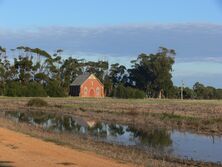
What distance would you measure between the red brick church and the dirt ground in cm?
9259

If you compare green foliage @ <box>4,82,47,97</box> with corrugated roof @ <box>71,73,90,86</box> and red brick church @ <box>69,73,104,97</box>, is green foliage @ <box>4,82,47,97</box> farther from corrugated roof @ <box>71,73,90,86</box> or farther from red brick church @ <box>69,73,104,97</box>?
corrugated roof @ <box>71,73,90,86</box>

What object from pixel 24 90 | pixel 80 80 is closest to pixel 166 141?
pixel 24 90

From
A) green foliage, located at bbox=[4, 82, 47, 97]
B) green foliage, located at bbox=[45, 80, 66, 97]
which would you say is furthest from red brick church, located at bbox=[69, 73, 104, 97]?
green foliage, located at bbox=[4, 82, 47, 97]

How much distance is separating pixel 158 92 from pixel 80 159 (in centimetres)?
11258

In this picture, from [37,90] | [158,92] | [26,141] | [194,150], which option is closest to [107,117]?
[194,150]

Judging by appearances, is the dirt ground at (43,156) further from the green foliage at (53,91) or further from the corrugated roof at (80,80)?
the corrugated roof at (80,80)

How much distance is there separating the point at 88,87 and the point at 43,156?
3860 inches

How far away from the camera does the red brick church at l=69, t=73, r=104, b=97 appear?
373ft

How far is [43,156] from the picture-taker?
1658cm

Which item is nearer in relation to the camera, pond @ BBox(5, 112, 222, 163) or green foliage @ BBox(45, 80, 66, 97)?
pond @ BBox(5, 112, 222, 163)

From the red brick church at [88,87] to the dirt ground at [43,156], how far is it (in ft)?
304

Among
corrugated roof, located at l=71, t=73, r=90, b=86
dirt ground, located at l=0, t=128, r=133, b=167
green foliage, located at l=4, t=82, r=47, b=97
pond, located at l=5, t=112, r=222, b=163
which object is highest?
corrugated roof, located at l=71, t=73, r=90, b=86

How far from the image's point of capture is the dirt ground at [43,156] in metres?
15.0

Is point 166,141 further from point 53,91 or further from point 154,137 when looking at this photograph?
point 53,91
